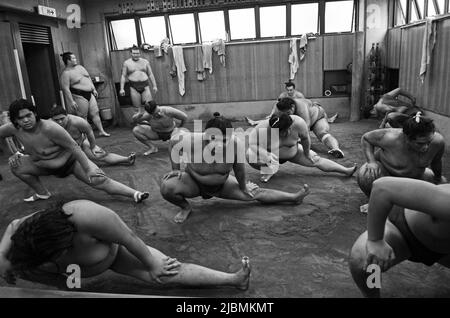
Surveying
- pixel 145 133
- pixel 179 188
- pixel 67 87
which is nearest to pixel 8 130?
pixel 179 188

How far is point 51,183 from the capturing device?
4.29 m

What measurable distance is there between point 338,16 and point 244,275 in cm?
691

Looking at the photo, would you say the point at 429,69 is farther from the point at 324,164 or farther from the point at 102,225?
the point at 102,225

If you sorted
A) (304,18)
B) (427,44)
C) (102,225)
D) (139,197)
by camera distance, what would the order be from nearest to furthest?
(102,225) < (139,197) < (427,44) < (304,18)

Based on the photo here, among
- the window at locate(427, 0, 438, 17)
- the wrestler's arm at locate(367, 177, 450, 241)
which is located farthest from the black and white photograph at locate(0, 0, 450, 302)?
the window at locate(427, 0, 438, 17)

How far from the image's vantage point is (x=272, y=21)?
777cm

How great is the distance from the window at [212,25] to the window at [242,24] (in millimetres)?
201

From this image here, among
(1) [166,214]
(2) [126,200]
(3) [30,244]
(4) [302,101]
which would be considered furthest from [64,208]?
(4) [302,101]

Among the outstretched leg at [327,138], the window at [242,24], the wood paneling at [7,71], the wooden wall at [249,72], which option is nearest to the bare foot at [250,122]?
the wooden wall at [249,72]

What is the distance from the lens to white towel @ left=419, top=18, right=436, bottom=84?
16.3ft

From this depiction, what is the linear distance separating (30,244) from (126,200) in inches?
81.2

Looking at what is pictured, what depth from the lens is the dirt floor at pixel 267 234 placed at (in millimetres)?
2066

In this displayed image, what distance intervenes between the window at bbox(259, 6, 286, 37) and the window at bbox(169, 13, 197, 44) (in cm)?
148
